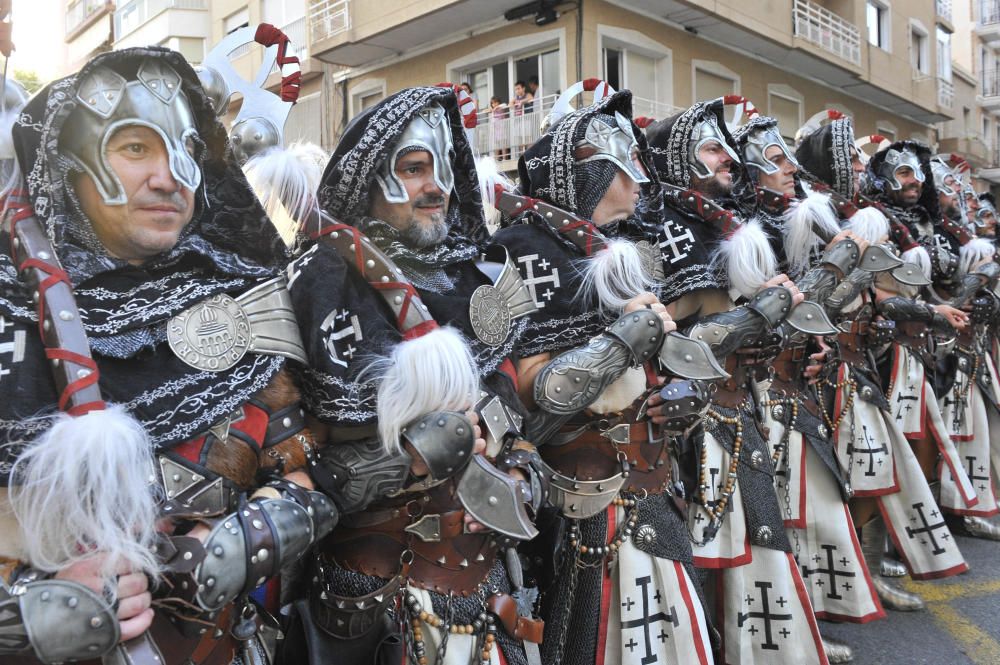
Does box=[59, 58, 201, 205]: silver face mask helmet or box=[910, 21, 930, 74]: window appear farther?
box=[910, 21, 930, 74]: window

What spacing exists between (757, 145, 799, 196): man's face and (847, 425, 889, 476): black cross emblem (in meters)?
1.34

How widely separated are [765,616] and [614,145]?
190 cm

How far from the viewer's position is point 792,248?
397 cm

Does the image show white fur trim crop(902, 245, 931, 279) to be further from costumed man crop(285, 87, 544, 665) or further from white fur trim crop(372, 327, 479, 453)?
white fur trim crop(372, 327, 479, 453)

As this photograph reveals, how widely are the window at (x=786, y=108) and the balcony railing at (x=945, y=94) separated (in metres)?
6.53

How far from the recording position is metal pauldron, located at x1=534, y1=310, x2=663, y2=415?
2525mm

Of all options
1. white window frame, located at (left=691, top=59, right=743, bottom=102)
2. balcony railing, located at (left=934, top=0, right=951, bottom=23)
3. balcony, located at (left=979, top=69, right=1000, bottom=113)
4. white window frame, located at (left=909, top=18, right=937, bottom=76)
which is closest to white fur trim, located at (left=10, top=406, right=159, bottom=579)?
white window frame, located at (left=691, top=59, right=743, bottom=102)

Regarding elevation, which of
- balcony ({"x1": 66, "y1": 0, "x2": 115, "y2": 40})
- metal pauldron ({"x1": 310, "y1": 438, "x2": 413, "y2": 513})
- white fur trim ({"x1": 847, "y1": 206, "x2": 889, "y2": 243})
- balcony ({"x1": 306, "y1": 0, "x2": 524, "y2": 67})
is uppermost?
balcony ({"x1": 306, "y1": 0, "x2": 524, "y2": 67})

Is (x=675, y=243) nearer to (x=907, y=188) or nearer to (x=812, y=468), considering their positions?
(x=812, y=468)

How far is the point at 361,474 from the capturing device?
77.5 inches

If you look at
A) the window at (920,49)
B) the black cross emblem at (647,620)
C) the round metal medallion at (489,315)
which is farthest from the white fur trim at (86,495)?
the window at (920,49)

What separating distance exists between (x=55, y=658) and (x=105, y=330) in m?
0.61

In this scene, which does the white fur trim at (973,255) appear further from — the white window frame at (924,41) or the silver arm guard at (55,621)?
the white window frame at (924,41)

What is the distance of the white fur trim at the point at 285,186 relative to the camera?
2.20 m
